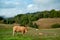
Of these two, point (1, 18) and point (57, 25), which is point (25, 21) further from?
point (57, 25)

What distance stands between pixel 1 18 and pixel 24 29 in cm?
7441

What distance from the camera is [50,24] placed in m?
80.4

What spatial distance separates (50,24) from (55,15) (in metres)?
22.5

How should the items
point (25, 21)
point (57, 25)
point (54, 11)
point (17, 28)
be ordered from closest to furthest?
point (17, 28) < point (57, 25) < point (25, 21) < point (54, 11)

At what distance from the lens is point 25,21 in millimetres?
101438

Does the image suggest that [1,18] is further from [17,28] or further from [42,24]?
[17,28]

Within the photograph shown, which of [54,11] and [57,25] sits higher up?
[54,11]

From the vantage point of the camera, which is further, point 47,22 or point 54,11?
point 54,11

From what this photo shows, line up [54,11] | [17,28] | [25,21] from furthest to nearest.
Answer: [54,11] → [25,21] → [17,28]

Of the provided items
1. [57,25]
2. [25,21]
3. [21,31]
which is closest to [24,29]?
[21,31]

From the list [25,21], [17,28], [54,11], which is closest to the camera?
[17,28]

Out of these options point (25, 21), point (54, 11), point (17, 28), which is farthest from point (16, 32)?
point (54, 11)

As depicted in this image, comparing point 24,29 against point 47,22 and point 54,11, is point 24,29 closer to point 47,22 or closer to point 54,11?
point 47,22

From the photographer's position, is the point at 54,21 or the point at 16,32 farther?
the point at 54,21
